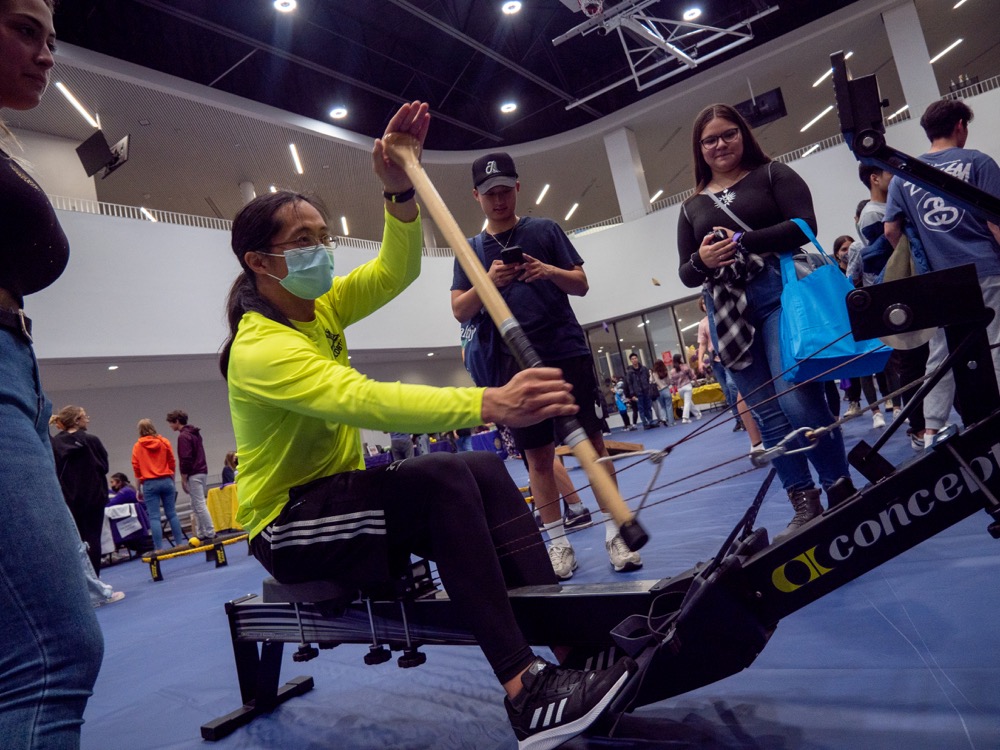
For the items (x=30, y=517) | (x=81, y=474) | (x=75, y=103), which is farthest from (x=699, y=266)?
(x=75, y=103)

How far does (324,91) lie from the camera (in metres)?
11.1

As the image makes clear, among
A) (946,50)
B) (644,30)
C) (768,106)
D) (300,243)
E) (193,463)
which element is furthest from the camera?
(946,50)

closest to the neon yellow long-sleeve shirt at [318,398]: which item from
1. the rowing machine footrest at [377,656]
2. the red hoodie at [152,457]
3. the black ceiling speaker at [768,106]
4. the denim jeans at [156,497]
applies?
the rowing machine footrest at [377,656]

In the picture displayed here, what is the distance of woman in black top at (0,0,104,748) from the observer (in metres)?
0.75

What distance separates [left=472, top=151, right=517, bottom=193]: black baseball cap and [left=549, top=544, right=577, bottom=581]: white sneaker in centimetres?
142

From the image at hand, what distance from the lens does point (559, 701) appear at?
110 cm

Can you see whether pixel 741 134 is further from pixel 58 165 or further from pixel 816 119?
pixel 816 119

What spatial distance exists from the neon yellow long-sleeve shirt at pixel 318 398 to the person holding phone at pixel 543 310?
0.59m

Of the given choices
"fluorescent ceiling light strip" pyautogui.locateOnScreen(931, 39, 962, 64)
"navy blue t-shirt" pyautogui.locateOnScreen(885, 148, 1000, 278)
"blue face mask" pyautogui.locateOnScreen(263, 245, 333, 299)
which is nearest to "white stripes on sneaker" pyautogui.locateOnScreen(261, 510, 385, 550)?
"blue face mask" pyautogui.locateOnScreen(263, 245, 333, 299)

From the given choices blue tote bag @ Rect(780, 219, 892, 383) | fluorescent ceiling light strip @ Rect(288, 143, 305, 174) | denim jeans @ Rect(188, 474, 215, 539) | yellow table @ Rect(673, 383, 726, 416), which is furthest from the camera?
Result: fluorescent ceiling light strip @ Rect(288, 143, 305, 174)

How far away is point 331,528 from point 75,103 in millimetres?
10730

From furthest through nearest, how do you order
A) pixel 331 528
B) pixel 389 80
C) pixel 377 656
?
pixel 389 80 < pixel 377 656 < pixel 331 528

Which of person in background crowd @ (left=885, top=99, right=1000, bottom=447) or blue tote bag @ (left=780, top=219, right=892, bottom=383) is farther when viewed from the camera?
person in background crowd @ (left=885, top=99, right=1000, bottom=447)

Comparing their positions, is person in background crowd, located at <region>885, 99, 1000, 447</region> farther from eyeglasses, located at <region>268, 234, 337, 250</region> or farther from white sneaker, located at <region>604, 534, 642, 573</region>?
eyeglasses, located at <region>268, 234, 337, 250</region>
